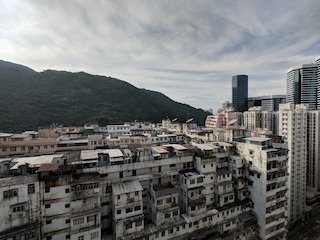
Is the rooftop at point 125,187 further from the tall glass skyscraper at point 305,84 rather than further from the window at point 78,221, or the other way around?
the tall glass skyscraper at point 305,84

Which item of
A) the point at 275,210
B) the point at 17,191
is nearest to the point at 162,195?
the point at 17,191

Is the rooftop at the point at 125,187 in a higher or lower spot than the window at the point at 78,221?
higher

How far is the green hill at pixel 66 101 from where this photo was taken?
4139 inches

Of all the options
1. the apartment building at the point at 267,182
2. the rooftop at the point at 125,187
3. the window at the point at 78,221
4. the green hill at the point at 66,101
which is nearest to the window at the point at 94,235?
the window at the point at 78,221

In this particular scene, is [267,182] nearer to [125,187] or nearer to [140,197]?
[140,197]

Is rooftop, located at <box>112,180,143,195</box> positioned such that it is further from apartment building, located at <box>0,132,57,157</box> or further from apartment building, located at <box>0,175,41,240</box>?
apartment building, located at <box>0,132,57,157</box>

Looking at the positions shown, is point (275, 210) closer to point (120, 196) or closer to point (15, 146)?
point (120, 196)

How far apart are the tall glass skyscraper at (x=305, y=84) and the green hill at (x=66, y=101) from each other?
10581 cm

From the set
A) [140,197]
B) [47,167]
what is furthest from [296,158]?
[47,167]

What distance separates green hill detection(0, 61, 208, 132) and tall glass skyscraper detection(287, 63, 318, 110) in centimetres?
10581

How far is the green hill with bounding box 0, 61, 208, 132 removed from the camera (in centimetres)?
10512

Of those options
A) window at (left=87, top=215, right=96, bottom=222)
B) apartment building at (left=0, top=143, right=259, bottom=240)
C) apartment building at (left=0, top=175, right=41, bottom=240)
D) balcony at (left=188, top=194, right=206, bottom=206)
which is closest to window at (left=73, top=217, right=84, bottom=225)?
apartment building at (left=0, top=143, right=259, bottom=240)

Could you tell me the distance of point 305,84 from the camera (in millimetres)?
148125

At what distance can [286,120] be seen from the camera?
6344 cm
